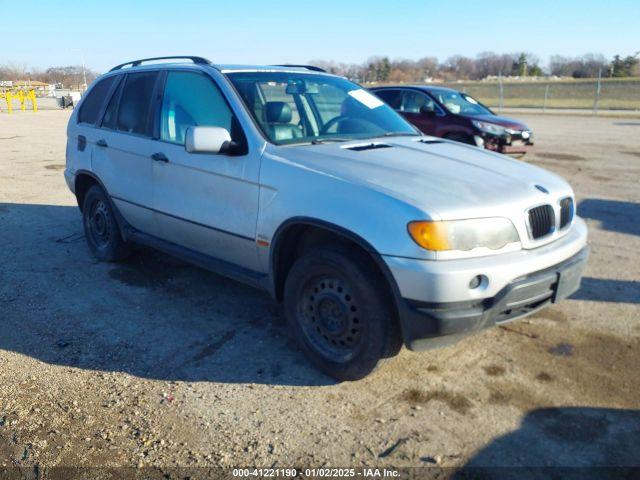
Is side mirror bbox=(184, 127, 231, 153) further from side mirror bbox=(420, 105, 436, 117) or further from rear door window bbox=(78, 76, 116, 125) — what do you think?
side mirror bbox=(420, 105, 436, 117)

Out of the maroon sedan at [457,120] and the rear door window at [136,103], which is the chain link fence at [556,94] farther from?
the rear door window at [136,103]

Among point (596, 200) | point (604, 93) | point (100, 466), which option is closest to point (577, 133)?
point (596, 200)

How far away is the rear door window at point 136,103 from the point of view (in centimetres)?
476

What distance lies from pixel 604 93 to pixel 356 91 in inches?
1734

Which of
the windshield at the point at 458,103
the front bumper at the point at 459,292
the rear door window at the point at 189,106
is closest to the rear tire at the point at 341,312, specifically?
the front bumper at the point at 459,292

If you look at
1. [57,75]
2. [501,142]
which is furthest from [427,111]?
[57,75]

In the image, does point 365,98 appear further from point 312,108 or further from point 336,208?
point 336,208

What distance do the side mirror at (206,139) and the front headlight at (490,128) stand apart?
819 cm

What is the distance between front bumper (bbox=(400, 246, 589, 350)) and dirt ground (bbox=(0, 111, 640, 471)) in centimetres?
48

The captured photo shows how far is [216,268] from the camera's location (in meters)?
4.16

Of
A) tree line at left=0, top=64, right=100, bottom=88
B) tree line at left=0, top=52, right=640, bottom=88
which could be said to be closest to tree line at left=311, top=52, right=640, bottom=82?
tree line at left=0, top=52, right=640, bottom=88

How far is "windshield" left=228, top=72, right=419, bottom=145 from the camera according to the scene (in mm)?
3976

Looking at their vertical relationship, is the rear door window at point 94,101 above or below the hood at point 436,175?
above

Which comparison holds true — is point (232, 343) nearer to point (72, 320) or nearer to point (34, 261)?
point (72, 320)
